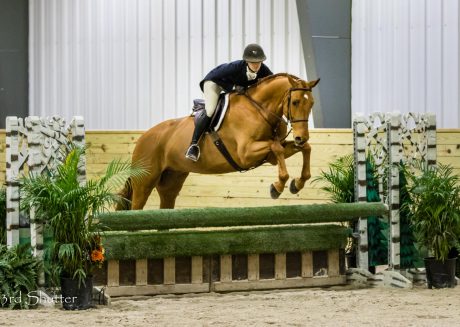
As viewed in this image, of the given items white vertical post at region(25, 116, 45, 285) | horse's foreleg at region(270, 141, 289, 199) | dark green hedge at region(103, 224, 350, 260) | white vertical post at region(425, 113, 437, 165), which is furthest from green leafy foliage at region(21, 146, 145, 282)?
white vertical post at region(425, 113, 437, 165)

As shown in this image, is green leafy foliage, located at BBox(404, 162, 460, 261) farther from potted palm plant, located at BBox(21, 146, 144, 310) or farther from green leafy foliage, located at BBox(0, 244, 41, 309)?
green leafy foliage, located at BBox(0, 244, 41, 309)

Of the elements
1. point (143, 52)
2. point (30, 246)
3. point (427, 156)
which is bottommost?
point (30, 246)

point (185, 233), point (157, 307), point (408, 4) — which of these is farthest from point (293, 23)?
point (157, 307)

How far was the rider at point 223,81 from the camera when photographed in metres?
6.75

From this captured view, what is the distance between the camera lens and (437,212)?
20.5ft

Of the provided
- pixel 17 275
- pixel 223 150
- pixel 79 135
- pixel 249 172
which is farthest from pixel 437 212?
pixel 249 172

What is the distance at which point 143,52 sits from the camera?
1035 cm

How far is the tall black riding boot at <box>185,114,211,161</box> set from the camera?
6941mm

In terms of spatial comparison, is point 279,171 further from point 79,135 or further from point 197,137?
point 79,135

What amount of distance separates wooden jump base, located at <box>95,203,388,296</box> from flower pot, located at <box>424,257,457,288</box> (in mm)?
484

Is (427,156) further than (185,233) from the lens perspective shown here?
Yes

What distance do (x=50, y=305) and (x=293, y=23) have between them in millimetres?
4955

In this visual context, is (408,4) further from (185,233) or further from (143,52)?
(185,233)

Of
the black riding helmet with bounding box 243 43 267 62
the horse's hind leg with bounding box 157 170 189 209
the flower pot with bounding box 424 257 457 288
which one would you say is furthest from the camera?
the horse's hind leg with bounding box 157 170 189 209
